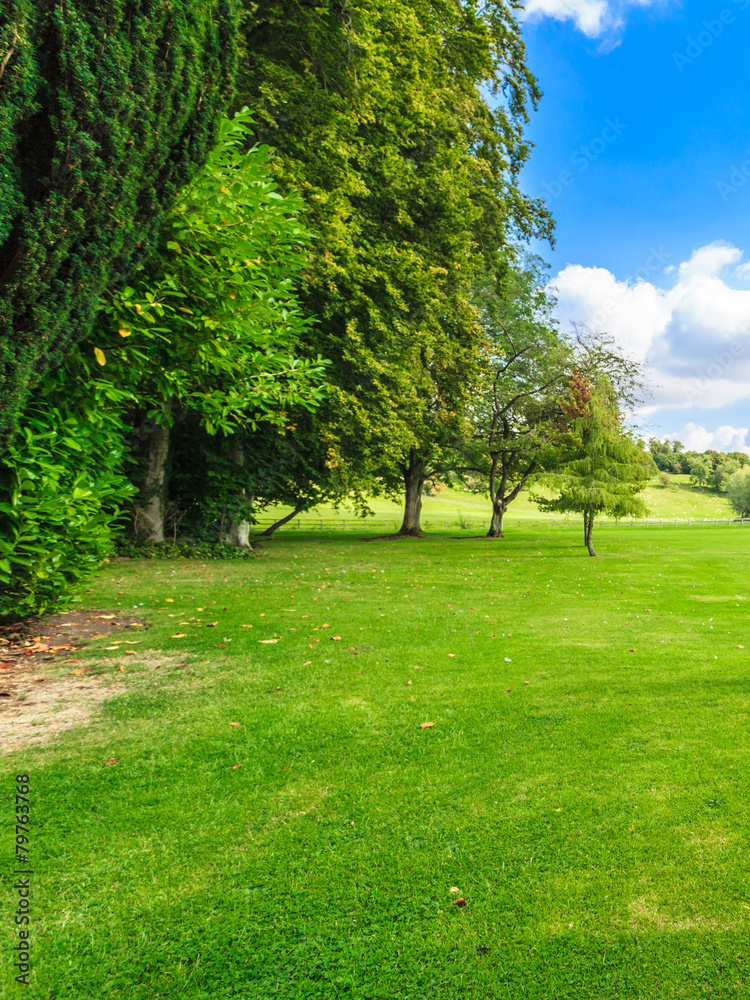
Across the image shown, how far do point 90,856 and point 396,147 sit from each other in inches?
640

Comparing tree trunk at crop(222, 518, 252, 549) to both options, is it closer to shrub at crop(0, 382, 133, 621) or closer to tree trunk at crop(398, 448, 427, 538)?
shrub at crop(0, 382, 133, 621)

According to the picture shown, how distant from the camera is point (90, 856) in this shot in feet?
9.91

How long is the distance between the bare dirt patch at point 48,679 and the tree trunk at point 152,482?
9.12 m

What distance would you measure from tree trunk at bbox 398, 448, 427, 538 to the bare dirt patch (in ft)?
80.8

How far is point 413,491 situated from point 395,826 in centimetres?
3056

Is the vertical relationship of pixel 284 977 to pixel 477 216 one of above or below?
below

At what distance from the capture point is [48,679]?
583 cm

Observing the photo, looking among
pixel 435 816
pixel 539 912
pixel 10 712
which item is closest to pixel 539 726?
pixel 435 816

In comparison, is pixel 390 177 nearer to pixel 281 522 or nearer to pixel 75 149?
pixel 75 149

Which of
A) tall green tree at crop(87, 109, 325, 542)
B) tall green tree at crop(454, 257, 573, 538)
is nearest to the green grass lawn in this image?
tall green tree at crop(87, 109, 325, 542)

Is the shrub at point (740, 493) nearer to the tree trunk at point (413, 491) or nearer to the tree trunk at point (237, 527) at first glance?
the tree trunk at point (413, 491)

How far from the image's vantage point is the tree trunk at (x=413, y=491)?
32844 millimetres

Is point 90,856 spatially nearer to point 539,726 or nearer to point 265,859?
point 265,859

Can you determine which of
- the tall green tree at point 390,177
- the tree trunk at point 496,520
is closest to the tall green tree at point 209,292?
the tall green tree at point 390,177
